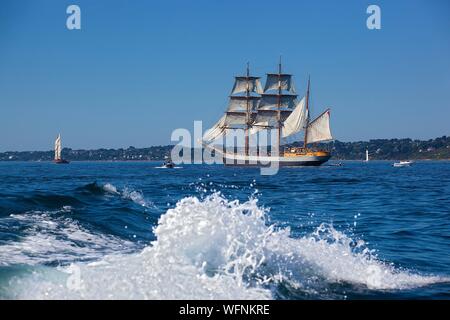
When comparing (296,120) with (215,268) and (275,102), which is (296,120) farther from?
(215,268)

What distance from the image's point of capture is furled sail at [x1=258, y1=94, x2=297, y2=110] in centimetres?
13650

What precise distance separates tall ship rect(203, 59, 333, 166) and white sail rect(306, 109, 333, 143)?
0.83 m

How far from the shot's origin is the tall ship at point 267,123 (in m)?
126

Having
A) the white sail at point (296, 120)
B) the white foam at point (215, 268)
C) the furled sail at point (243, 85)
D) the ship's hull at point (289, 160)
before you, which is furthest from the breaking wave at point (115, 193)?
the furled sail at point (243, 85)

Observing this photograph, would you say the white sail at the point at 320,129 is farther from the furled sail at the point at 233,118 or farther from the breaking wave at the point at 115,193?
→ the breaking wave at the point at 115,193

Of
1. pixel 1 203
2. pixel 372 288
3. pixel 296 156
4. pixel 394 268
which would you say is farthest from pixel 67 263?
pixel 296 156

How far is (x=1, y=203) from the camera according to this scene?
62.3ft

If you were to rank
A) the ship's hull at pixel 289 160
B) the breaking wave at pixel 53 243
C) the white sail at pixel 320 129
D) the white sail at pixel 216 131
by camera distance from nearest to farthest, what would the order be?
the breaking wave at pixel 53 243 < the white sail at pixel 320 129 < the ship's hull at pixel 289 160 < the white sail at pixel 216 131

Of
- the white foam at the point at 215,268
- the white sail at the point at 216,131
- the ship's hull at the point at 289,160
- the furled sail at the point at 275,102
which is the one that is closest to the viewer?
the white foam at the point at 215,268

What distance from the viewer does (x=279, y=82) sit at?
13825cm

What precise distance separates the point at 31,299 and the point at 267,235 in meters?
4.87

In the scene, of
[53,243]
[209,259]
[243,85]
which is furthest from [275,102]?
[209,259]

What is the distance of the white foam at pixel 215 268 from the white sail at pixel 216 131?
12841 cm
